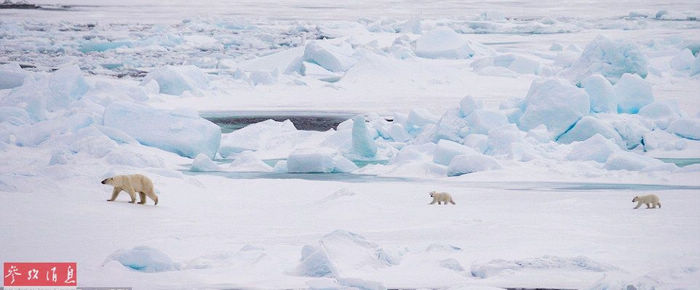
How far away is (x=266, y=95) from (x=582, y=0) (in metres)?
27.4

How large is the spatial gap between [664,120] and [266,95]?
6.77 m

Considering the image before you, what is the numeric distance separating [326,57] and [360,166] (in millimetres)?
9025

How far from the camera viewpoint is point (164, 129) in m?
9.97

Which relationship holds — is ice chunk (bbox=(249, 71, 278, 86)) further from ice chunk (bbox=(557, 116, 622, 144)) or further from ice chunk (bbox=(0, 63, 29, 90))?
ice chunk (bbox=(557, 116, 622, 144))

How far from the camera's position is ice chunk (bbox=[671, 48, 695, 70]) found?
17.8 meters

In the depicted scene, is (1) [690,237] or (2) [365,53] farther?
(2) [365,53]

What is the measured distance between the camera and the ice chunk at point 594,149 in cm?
946

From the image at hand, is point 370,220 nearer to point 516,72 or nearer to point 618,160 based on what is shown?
point 618,160

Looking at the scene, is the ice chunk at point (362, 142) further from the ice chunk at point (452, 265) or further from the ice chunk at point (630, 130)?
A: the ice chunk at point (452, 265)

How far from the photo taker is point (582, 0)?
134ft

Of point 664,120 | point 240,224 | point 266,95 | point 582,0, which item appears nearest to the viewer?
point 240,224

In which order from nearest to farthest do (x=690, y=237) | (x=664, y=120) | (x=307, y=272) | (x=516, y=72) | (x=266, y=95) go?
(x=307, y=272)
(x=690, y=237)
(x=664, y=120)
(x=266, y=95)
(x=516, y=72)

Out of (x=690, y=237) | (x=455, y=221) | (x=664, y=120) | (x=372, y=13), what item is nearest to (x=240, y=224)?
(x=455, y=221)

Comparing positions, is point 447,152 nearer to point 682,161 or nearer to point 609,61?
point 682,161
